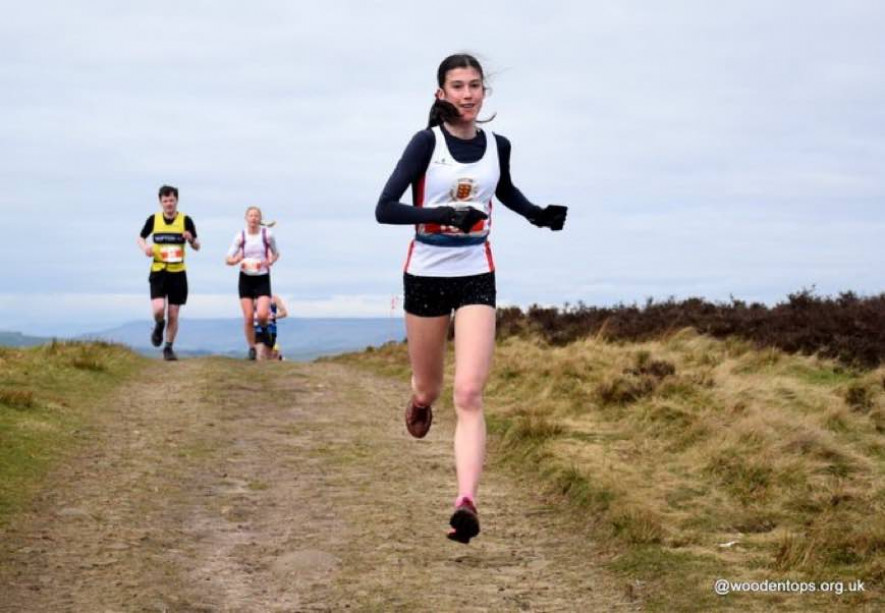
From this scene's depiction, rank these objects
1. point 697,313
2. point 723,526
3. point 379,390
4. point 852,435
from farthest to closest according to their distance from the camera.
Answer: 1. point 697,313
2. point 379,390
3. point 852,435
4. point 723,526

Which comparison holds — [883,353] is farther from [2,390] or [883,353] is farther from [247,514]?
[2,390]

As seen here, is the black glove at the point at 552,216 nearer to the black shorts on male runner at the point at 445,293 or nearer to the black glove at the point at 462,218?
the black shorts on male runner at the point at 445,293

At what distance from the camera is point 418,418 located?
6.77 metres

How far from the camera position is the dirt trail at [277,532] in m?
6.32

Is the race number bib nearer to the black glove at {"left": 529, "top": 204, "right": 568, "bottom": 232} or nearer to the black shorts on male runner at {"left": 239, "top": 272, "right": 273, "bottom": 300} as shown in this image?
the black shorts on male runner at {"left": 239, "top": 272, "right": 273, "bottom": 300}

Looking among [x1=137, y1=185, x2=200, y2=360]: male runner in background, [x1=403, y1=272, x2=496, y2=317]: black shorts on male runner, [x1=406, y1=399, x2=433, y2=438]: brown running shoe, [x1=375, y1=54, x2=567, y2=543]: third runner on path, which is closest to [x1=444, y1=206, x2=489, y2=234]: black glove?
[x1=375, y1=54, x2=567, y2=543]: third runner on path

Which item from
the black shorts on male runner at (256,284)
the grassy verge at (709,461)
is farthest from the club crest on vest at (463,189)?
the black shorts on male runner at (256,284)

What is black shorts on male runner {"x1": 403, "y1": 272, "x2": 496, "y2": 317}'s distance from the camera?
5828 mm

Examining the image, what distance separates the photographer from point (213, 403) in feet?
44.2

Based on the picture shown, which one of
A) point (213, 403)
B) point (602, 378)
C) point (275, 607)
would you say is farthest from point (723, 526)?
point (213, 403)

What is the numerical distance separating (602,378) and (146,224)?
8609 millimetres

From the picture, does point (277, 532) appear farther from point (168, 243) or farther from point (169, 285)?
point (169, 285)

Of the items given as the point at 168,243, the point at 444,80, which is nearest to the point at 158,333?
the point at 168,243

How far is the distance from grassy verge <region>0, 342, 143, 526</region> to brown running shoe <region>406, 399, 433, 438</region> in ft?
10.4
